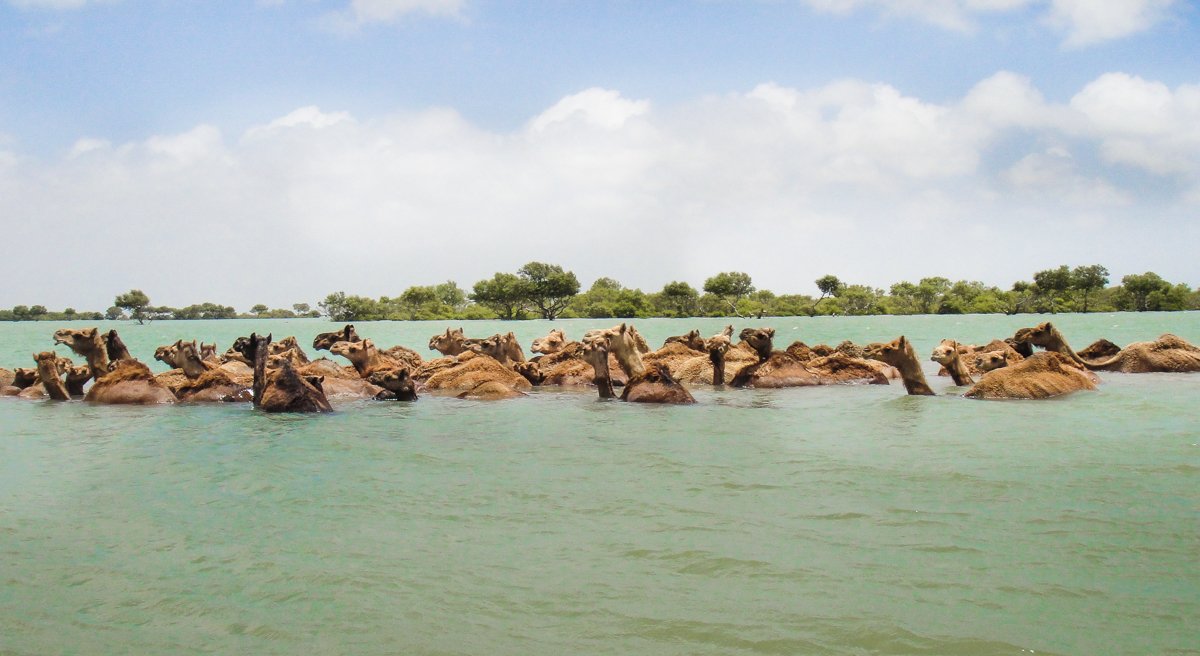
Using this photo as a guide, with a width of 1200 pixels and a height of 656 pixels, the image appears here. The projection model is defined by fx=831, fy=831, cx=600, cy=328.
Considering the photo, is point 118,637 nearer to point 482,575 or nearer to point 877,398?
point 482,575

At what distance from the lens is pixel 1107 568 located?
542 centimetres

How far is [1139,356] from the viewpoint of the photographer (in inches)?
786

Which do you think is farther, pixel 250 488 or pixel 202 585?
pixel 250 488

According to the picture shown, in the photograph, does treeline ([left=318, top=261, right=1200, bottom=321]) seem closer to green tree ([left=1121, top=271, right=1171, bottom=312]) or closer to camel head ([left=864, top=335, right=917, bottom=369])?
green tree ([left=1121, top=271, right=1171, bottom=312])

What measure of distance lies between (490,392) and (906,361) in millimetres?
7750

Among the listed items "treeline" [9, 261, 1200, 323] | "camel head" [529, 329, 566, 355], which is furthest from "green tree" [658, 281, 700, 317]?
"camel head" [529, 329, 566, 355]

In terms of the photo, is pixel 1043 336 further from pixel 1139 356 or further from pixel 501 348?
pixel 501 348

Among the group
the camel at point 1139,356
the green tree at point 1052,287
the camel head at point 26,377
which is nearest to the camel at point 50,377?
the camel head at point 26,377

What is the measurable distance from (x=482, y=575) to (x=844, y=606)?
2.32 m

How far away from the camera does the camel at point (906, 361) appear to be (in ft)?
49.0

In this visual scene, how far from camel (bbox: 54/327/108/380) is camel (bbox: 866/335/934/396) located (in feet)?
50.6

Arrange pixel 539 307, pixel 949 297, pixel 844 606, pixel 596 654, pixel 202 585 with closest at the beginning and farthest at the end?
pixel 596 654, pixel 844 606, pixel 202 585, pixel 539 307, pixel 949 297

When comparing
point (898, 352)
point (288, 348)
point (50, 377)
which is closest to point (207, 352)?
point (288, 348)

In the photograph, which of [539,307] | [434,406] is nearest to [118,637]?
[434,406]
